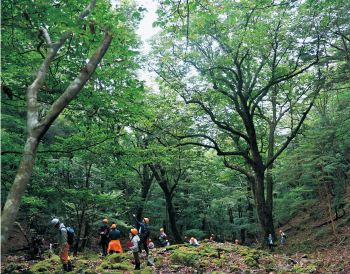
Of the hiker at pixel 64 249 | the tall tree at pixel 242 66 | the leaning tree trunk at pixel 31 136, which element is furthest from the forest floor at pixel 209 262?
the leaning tree trunk at pixel 31 136

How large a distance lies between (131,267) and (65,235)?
251 centimetres

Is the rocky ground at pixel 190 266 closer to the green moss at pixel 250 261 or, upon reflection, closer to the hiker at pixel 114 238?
the green moss at pixel 250 261

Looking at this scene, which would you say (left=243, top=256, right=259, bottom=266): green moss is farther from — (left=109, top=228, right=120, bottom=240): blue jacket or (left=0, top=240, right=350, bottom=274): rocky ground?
(left=109, top=228, right=120, bottom=240): blue jacket

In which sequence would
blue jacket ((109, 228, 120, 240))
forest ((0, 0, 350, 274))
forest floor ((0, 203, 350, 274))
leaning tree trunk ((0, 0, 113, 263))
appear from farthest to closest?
blue jacket ((109, 228, 120, 240)) → forest floor ((0, 203, 350, 274)) → forest ((0, 0, 350, 274)) → leaning tree trunk ((0, 0, 113, 263))

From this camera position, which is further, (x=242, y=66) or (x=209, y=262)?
(x=242, y=66)

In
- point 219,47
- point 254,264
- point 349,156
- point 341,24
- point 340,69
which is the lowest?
point 254,264

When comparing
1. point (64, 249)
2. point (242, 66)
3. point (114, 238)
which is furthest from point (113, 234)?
point (242, 66)

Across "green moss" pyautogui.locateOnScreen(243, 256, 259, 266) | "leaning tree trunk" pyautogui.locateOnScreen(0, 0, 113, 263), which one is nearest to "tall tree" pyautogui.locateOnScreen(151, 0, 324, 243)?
"green moss" pyautogui.locateOnScreen(243, 256, 259, 266)

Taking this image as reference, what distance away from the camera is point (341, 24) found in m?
9.28

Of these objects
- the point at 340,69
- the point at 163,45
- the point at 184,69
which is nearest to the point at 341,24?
the point at 340,69

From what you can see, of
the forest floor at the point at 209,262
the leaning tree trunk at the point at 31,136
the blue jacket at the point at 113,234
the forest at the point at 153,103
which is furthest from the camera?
the blue jacket at the point at 113,234

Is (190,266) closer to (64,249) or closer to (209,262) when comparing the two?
(209,262)

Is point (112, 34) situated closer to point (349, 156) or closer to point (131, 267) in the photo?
point (131, 267)

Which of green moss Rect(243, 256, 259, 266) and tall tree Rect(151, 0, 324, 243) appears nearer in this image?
green moss Rect(243, 256, 259, 266)
